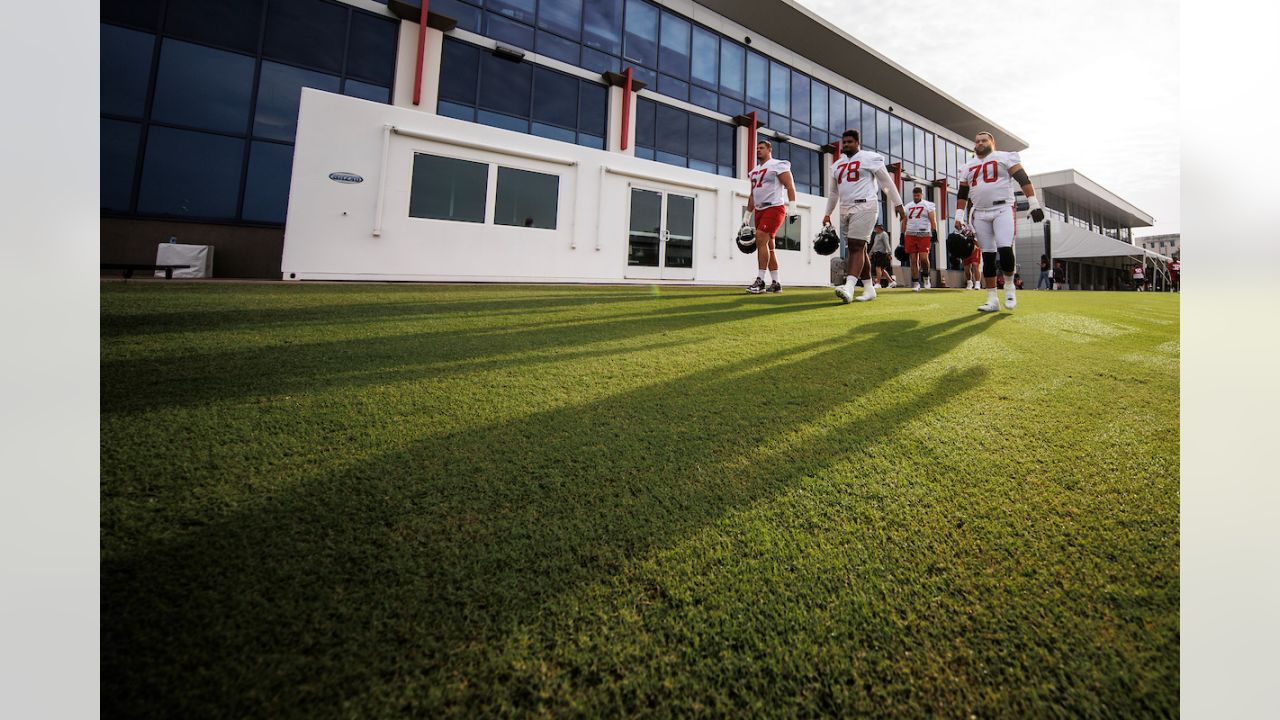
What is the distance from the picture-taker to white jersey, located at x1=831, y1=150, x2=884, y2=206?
21.2 ft

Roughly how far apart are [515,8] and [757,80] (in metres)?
9.19

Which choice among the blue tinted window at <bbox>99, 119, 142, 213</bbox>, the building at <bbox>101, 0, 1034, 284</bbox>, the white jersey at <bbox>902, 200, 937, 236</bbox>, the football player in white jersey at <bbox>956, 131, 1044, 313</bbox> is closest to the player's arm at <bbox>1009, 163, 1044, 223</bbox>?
the football player in white jersey at <bbox>956, 131, 1044, 313</bbox>

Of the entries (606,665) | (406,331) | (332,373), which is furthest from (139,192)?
(606,665)

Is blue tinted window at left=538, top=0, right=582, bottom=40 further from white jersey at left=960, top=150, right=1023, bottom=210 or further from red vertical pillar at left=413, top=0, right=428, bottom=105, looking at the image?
white jersey at left=960, top=150, right=1023, bottom=210

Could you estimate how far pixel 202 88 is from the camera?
9734 mm

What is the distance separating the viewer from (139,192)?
916cm

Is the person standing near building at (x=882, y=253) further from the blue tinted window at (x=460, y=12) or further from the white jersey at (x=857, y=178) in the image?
the blue tinted window at (x=460, y=12)

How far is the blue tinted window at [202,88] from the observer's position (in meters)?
9.52

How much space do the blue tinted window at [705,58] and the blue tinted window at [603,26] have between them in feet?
9.33

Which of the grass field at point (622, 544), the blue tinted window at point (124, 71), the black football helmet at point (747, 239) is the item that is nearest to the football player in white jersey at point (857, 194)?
the black football helmet at point (747, 239)

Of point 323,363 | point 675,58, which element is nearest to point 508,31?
point 675,58

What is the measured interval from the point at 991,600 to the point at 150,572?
161 cm

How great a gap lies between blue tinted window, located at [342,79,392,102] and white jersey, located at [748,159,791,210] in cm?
941
